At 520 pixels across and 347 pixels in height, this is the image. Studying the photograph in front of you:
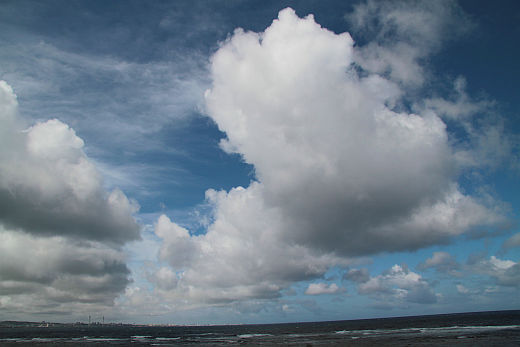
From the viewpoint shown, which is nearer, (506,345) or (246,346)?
(506,345)

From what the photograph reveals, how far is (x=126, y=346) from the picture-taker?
95.4 metres

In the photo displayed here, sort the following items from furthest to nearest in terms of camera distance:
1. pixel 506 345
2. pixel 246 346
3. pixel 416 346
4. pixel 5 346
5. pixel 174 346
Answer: pixel 5 346, pixel 174 346, pixel 246 346, pixel 416 346, pixel 506 345

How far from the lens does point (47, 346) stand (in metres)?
96.9

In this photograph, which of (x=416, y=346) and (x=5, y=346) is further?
(x=5, y=346)

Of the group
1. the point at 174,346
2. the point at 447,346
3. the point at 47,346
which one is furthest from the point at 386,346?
the point at 47,346

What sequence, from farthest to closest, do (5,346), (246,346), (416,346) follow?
(5,346)
(246,346)
(416,346)

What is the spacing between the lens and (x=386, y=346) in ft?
229

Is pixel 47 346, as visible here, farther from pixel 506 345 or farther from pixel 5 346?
pixel 506 345

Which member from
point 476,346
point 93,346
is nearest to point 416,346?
point 476,346

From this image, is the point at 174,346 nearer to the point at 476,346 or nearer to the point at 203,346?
the point at 203,346

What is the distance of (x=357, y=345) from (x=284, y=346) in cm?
1705

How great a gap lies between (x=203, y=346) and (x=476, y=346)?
210 ft

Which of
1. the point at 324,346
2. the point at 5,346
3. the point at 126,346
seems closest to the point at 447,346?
the point at 324,346

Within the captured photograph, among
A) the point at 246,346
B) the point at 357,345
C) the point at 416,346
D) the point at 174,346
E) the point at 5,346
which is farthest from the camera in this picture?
the point at 5,346
